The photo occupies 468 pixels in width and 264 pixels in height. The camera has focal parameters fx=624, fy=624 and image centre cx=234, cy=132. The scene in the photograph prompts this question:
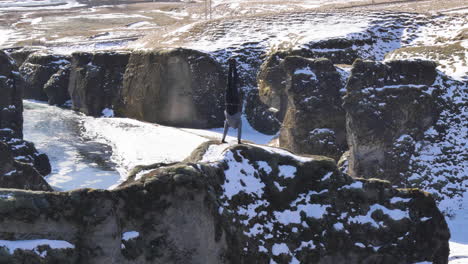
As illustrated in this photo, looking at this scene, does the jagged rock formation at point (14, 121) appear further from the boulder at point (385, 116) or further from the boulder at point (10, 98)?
the boulder at point (385, 116)

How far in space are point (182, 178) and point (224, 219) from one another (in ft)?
4.86

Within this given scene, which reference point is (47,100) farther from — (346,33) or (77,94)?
(346,33)

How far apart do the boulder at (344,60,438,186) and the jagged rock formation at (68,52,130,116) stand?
2902cm

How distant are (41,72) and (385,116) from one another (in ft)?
144

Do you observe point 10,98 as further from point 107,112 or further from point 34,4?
point 34,4

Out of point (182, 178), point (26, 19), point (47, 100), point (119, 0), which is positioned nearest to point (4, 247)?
point (182, 178)

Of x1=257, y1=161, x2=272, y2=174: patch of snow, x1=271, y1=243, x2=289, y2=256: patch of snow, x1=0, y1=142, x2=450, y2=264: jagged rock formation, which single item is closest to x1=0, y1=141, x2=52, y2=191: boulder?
x1=0, y1=142, x2=450, y2=264: jagged rock formation

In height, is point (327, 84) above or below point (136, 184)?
below

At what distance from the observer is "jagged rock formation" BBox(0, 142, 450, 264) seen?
11781 mm

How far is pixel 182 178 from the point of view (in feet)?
42.5

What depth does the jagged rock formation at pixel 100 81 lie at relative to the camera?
5469 centimetres

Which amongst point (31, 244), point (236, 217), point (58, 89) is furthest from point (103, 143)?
point (31, 244)

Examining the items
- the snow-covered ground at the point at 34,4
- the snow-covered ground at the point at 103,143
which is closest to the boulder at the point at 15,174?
the snow-covered ground at the point at 103,143

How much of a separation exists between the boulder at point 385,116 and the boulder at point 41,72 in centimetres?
4114
